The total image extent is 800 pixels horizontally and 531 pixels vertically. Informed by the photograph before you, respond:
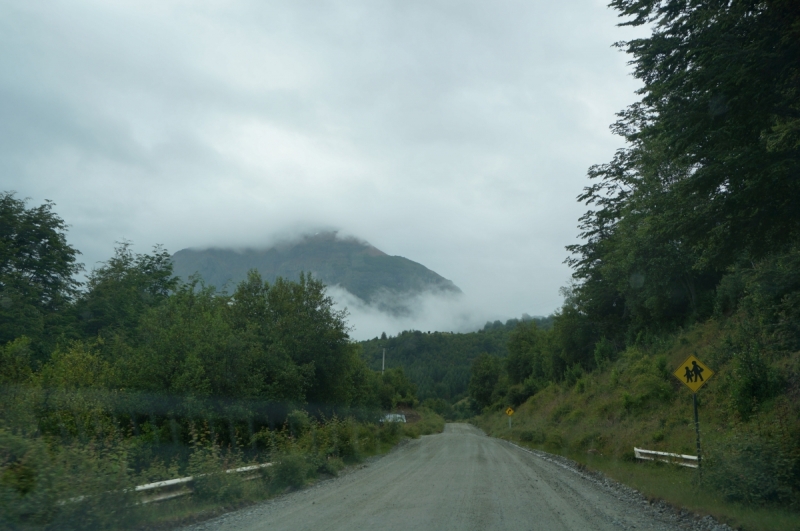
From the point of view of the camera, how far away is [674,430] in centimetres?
2211

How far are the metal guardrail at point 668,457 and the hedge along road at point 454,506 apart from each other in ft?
7.82

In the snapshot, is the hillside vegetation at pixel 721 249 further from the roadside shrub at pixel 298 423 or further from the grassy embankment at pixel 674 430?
the roadside shrub at pixel 298 423

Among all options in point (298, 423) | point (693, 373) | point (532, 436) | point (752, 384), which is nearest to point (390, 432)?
point (532, 436)

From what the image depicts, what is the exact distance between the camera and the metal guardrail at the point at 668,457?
1639 cm

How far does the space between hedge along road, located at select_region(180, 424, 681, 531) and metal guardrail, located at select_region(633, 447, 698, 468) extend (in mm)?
2383

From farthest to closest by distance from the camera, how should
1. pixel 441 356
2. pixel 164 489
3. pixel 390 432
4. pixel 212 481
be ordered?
pixel 441 356 < pixel 390 432 < pixel 212 481 < pixel 164 489

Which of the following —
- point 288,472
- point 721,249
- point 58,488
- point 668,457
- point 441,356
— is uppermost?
point 441,356

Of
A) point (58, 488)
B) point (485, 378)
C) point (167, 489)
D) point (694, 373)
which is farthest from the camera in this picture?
point (485, 378)

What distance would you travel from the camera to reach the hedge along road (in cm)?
1001

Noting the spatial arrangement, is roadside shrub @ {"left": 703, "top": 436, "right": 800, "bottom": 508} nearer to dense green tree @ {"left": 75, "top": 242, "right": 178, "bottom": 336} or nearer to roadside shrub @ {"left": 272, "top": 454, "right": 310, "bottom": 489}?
roadside shrub @ {"left": 272, "top": 454, "right": 310, "bottom": 489}

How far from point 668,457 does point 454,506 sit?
9962 millimetres

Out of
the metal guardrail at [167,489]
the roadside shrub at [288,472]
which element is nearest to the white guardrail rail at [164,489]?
the metal guardrail at [167,489]

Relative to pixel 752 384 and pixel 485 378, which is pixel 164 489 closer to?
pixel 752 384

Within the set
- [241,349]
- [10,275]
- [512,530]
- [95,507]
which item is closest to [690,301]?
[241,349]
